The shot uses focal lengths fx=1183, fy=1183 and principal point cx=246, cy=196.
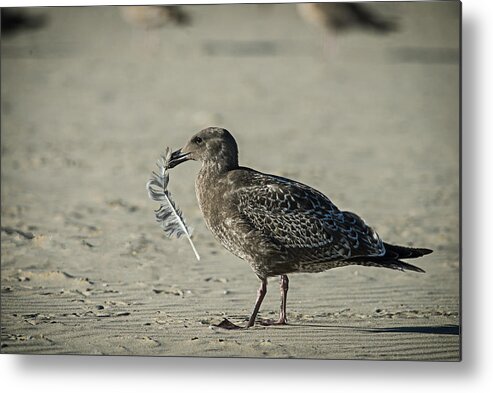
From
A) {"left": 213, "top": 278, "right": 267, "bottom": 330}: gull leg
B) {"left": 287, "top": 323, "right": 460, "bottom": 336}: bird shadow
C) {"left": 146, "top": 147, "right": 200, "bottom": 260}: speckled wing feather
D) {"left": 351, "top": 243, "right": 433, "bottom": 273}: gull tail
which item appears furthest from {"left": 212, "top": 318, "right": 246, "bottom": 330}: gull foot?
{"left": 351, "top": 243, "right": 433, "bottom": 273}: gull tail

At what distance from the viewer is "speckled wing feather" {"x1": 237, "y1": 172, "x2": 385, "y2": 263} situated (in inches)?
187

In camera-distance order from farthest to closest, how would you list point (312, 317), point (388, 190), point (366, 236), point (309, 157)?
point (309, 157) → point (388, 190) → point (312, 317) → point (366, 236)

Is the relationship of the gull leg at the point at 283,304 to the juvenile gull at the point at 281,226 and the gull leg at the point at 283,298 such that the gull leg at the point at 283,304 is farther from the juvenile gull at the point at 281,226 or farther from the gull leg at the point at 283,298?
the juvenile gull at the point at 281,226

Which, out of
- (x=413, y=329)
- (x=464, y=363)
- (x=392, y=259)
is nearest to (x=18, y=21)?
(x=392, y=259)

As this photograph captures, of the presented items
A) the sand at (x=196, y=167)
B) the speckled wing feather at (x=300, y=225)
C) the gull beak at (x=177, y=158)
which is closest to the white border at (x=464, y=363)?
the sand at (x=196, y=167)

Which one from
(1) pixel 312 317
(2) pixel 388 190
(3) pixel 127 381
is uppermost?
(2) pixel 388 190

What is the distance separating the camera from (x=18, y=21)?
5430 mm

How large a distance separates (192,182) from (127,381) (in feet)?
6.27

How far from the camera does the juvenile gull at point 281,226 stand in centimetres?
476

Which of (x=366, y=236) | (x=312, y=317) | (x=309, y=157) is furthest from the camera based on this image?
(x=309, y=157)

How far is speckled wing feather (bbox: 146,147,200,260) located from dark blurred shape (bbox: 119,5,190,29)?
2.15ft

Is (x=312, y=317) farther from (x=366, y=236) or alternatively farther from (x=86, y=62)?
(x=86, y=62)

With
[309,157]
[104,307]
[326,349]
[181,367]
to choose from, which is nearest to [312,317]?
[326,349]

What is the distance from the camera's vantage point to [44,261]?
5570 mm
